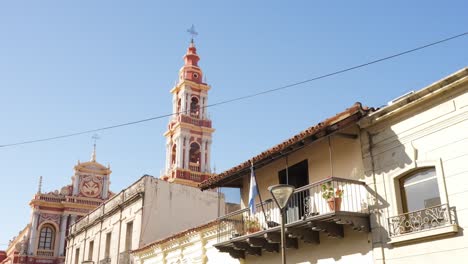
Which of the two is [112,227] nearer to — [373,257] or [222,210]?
[222,210]

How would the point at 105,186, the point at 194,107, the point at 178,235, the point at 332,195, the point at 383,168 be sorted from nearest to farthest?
the point at 383,168
the point at 332,195
the point at 178,235
the point at 194,107
the point at 105,186

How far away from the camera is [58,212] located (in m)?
48.6

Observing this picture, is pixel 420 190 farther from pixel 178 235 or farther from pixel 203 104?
pixel 203 104

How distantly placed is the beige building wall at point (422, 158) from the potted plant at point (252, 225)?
3.79 meters

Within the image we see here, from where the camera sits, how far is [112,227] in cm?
2692

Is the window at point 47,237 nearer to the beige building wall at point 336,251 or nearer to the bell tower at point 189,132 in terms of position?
the bell tower at point 189,132

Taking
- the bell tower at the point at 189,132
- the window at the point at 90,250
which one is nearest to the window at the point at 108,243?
the window at the point at 90,250

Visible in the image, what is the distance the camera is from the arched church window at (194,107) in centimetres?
Result: 4671

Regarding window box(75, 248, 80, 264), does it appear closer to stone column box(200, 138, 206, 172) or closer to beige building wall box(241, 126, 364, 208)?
stone column box(200, 138, 206, 172)

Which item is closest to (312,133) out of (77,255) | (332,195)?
(332,195)

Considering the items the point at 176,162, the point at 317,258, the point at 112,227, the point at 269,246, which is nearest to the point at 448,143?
the point at 317,258

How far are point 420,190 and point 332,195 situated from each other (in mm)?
1900

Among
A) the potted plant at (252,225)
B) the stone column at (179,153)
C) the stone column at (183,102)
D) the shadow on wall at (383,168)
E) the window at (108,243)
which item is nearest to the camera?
the shadow on wall at (383,168)

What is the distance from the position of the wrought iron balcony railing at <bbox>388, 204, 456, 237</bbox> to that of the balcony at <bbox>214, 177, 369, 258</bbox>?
78cm
